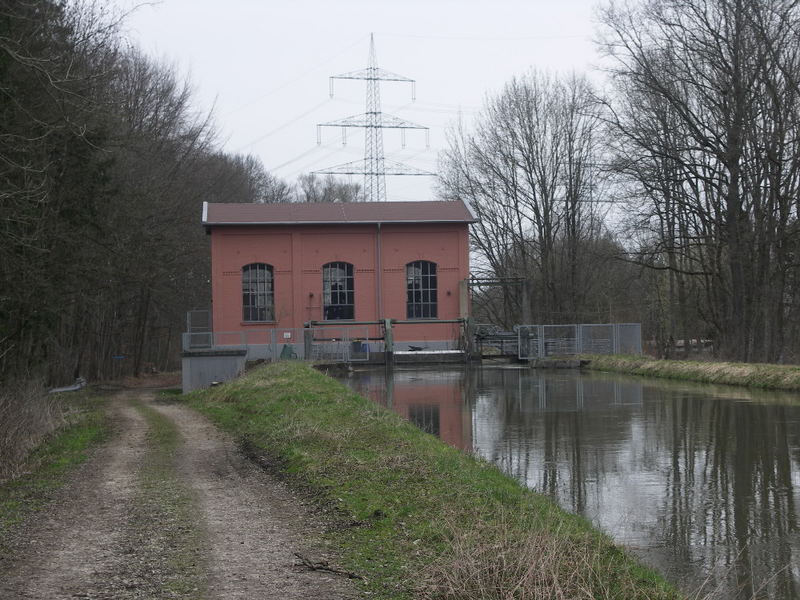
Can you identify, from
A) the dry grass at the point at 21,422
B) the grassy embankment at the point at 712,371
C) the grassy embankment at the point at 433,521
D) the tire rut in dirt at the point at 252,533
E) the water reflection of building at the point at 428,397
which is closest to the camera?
the grassy embankment at the point at 433,521

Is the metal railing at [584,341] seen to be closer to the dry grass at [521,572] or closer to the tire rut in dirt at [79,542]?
the tire rut in dirt at [79,542]

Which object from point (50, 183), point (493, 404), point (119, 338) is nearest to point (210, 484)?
point (50, 183)

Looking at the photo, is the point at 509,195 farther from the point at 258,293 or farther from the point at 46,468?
the point at 46,468

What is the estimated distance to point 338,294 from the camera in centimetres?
3928

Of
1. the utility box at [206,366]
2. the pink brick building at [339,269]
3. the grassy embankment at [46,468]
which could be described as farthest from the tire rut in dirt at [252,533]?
the pink brick building at [339,269]

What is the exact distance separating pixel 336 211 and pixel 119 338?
43.1 ft

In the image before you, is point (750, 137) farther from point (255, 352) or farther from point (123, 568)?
point (123, 568)

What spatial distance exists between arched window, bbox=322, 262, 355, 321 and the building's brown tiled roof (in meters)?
2.17

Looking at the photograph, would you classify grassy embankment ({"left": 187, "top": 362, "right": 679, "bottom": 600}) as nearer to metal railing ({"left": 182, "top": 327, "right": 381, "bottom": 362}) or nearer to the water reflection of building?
the water reflection of building

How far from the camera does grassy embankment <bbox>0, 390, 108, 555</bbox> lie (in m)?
8.72

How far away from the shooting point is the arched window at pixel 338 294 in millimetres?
39219

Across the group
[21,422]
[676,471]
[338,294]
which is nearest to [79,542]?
[21,422]

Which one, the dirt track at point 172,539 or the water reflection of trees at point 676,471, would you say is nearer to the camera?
the dirt track at point 172,539

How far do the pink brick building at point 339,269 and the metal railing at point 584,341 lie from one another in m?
2.95
